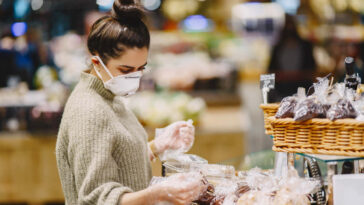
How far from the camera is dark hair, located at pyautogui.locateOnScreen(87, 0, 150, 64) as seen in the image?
164 centimetres

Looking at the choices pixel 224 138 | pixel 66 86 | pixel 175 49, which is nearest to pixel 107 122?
pixel 224 138

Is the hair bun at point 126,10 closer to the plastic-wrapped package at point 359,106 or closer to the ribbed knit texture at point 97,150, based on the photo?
the ribbed knit texture at point 97,150

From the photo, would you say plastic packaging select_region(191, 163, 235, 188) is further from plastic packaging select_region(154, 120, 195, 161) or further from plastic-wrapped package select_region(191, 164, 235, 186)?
plastic packaging select_region(154, 120, 195, 161)

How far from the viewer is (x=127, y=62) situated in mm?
1661

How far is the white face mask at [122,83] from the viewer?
1702mm

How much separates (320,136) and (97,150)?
722mm

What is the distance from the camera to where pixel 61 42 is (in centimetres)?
674

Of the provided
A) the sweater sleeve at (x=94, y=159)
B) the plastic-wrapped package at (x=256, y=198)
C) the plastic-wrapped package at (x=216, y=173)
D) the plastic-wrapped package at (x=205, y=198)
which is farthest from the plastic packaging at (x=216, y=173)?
the sweater sleeve at (x=94, y=159)

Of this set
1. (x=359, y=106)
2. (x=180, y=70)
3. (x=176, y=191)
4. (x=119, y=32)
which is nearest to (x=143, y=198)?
(x=176, y=191)

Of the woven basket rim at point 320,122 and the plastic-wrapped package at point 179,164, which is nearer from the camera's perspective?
the woven basket rim at point 320,122

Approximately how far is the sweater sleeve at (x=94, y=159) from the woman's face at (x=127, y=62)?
18cm

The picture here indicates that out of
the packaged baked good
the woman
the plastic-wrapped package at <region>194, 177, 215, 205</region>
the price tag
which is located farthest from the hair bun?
the packaged baked good

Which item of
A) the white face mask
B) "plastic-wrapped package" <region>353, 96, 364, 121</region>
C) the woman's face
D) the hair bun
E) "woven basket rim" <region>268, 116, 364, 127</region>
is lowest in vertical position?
"woven basket rim" <region>268, 116, 364, 127</region>

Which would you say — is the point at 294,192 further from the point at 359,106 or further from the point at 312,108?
the point at 359,106
